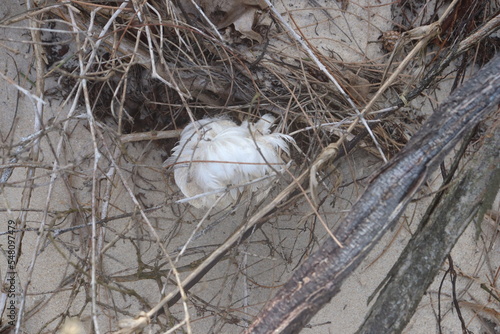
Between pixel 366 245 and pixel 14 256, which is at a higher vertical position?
pixel 14 256

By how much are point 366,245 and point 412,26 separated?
104 cm

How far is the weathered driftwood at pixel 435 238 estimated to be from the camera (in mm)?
1235

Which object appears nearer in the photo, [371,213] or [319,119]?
[371,213]

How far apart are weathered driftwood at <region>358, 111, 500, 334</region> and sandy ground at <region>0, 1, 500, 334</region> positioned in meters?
0.39

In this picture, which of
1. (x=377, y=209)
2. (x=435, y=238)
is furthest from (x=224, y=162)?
(x=435, y=238)

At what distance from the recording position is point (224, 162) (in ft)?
4.48

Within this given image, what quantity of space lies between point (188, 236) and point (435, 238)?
852 mm

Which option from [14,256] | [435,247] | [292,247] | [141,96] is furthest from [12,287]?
[435,247]

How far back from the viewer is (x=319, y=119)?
157cm

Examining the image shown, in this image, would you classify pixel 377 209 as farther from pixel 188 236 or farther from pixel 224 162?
pixel 188 236

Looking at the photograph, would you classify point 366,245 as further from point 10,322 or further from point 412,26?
point 10,322

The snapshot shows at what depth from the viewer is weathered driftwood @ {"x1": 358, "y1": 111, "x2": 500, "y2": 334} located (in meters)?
1.24

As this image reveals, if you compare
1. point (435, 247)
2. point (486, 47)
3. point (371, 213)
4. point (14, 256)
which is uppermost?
point (14, 256)

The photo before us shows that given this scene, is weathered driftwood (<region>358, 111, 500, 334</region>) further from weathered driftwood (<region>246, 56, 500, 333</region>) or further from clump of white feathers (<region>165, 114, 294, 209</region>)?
clump of white feathers (<region>165, 114, 294, 209</region>)
